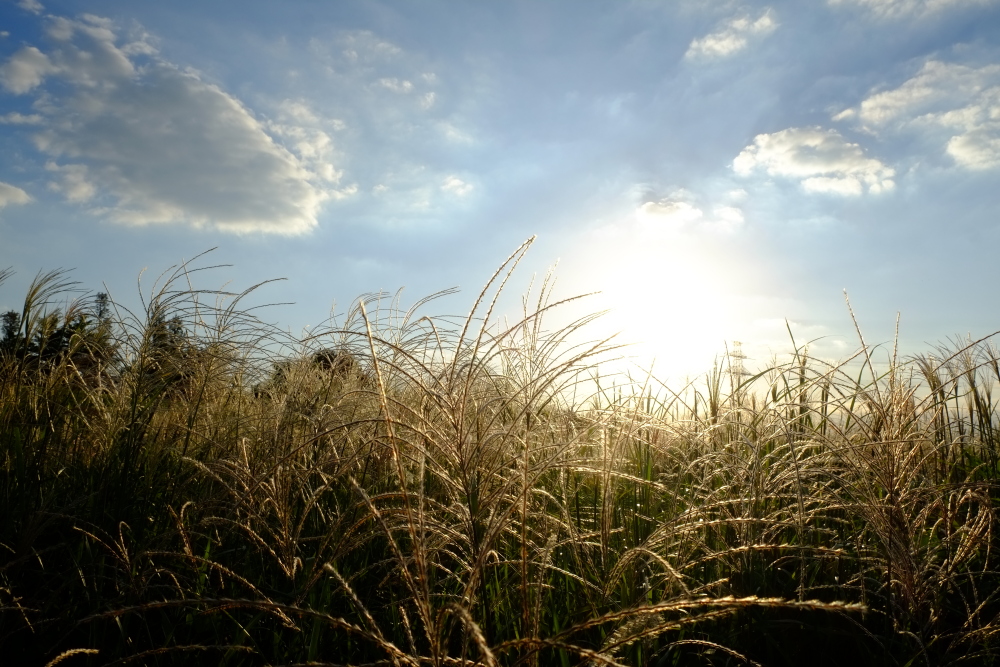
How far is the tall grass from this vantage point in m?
1.66

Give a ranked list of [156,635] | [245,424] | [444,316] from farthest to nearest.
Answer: [245,424]
[444,316]
[156,635]

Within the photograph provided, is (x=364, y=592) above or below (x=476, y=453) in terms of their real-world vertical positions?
below

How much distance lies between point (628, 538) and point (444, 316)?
152 cm

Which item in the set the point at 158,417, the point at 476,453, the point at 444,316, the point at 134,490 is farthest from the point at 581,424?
the point at 158,417

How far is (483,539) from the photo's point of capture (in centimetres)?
152

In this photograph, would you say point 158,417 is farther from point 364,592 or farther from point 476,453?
point 476,453

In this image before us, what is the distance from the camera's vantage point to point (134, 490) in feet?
9.33

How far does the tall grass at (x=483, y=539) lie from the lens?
166 cm

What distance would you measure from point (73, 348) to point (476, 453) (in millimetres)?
3033

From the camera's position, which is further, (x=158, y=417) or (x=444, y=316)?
(x=158, y=417)

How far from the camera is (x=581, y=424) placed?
296cm

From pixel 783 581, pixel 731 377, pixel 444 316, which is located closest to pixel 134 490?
pixel 444 316

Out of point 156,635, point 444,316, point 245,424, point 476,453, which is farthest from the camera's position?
point 245,424

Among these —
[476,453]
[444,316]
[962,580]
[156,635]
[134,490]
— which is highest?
[444,316]
